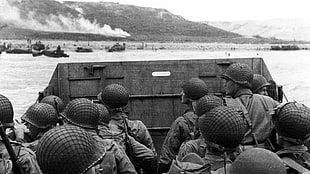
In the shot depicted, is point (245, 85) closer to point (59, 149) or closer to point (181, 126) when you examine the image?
point (181, 126)

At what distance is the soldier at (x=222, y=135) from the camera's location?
3412 mm

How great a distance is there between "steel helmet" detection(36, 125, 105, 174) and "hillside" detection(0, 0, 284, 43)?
119315 millimetres

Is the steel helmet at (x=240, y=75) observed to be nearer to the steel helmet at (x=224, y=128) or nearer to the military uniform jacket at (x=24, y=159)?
the steel helmet at (x=224, y=128)

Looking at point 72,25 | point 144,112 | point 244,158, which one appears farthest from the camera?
point 72,25

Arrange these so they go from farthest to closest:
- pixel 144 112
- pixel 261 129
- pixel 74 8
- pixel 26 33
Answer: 1. pixel 74 8
2. pixel 26 33
3. pixel 144 112
4. pixel 261 129

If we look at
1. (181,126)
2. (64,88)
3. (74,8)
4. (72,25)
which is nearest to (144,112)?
(64,88)

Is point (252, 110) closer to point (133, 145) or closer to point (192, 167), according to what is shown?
point (133, 145)

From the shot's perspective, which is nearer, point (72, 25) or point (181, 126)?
point (181, 126)

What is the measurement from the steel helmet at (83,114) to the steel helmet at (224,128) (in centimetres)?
103

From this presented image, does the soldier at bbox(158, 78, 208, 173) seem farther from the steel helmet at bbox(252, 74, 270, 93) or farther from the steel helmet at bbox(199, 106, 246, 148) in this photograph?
the steel helmet at bbox(199, 106, 246, 148)

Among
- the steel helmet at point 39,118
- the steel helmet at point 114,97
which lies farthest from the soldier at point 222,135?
the steel helmet at point 114,97

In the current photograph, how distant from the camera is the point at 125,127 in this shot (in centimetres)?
526

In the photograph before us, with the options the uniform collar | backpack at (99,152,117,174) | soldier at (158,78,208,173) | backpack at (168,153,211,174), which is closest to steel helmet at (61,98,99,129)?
backpack at (99,152,117,174)

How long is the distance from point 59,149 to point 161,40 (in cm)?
15148
